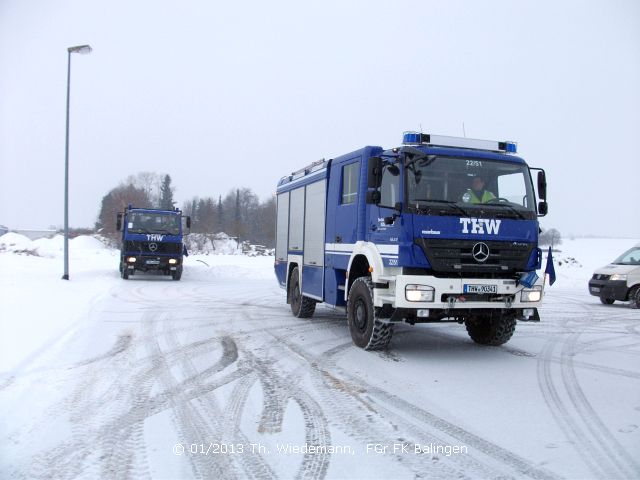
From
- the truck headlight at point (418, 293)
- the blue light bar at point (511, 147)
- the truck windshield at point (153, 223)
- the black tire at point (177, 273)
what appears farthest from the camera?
the black tire at point (177, 273)

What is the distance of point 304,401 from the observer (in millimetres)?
5340

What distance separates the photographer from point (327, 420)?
477cm

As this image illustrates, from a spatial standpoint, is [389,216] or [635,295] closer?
[389,216]

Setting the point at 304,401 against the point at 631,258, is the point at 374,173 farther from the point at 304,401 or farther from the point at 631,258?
the point at 631,258

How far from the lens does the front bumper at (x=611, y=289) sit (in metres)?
15.1

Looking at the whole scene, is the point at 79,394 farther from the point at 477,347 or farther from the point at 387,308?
the point at 477,347

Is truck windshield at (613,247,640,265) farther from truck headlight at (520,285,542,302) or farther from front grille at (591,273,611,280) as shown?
truck headlight at (520,285,542,302)

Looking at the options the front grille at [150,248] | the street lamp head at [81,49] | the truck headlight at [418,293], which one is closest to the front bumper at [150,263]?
the front grille at [150,248]

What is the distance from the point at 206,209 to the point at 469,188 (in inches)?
3866

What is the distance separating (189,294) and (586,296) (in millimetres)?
13091

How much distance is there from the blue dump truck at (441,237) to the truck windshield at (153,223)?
1478cm

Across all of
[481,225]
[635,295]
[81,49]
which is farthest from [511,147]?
[81,49]

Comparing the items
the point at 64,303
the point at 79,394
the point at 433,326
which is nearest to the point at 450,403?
the point at 79,394

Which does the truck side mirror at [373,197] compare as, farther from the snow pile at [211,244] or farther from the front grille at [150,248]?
the snow pile at [211,244]
